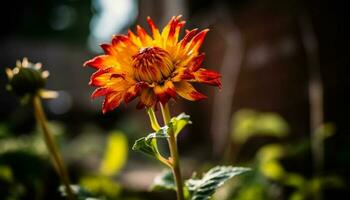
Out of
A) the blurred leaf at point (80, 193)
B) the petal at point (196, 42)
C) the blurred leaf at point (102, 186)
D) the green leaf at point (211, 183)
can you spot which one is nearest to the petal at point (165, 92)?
the petal at point (196, 42)

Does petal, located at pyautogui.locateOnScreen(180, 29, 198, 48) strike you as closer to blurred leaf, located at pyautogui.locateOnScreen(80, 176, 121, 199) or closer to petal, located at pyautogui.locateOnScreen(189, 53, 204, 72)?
petal, located at pyautogui.locateOnScreen(189, 53, 204, 72)

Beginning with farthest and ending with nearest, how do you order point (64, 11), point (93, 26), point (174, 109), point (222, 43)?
point (93, 26) → point (64, 11) → point (174, 109) → point (222, 43)

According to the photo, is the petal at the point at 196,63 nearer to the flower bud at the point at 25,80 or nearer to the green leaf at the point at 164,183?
the green leaf at the point at 164,183

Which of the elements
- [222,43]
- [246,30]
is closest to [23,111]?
[222,43]

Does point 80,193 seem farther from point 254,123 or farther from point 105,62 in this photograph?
point 254,123

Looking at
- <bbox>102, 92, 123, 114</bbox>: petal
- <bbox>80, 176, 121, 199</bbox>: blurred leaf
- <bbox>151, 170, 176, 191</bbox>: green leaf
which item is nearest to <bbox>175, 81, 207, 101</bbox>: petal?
<bbox>102, 92, 123, 114</bbox>: petal

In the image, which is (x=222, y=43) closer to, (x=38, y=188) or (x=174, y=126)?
(x=38, y=188)
